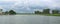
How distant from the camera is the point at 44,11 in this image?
21.1 m

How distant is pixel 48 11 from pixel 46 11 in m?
0.32

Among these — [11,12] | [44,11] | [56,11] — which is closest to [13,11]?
[11,12]

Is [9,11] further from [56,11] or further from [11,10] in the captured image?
[56,11]

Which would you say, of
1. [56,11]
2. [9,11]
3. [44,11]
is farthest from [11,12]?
[56,11]

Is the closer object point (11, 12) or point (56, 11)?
point (56, 11)

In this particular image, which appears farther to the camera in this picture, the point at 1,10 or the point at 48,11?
the point at 1,10

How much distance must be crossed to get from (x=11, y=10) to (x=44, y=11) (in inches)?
181

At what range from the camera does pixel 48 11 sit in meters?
20.8

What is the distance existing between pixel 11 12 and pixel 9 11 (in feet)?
0.94

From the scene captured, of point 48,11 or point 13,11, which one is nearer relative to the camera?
point 48,11

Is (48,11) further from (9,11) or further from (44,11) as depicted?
(9,11)

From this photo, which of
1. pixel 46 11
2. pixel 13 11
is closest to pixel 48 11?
pixel 46 11

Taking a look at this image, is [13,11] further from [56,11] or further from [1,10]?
[56,11]

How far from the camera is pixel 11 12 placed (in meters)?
22.7
